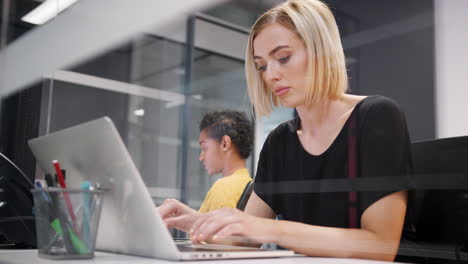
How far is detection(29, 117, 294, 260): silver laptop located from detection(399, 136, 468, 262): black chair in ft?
1.33

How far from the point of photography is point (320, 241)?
0.72 metres

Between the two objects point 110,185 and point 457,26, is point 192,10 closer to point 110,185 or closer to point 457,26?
point 457,26

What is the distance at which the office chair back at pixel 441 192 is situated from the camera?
0.86m

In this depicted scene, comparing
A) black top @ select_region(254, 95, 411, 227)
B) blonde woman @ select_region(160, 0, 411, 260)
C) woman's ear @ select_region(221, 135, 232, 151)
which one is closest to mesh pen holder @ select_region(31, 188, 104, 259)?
blonde woman @ select_region(160, 0, 411, 260)

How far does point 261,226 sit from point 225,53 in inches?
65.0

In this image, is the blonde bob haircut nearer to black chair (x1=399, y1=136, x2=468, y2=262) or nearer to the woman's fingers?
black chair (x1=399, y1=136, x2=468, y2=262)

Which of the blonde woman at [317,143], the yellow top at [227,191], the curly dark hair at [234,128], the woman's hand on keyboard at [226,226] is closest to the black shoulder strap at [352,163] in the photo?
the blonde woman at [317,143]

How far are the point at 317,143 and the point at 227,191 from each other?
569 millimetres

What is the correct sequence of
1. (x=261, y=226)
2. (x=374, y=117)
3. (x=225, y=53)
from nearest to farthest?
(x=261, y=226)
(x=374, y=117)
(x=225, y=53)

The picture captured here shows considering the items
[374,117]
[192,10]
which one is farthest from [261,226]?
[192,10]

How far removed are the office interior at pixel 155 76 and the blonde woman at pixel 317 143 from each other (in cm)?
10

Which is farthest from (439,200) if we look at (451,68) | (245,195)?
(245,195)

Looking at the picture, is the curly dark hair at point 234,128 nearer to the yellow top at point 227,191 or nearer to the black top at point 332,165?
the yellow top at point 227,191

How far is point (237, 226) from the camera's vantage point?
65cm
